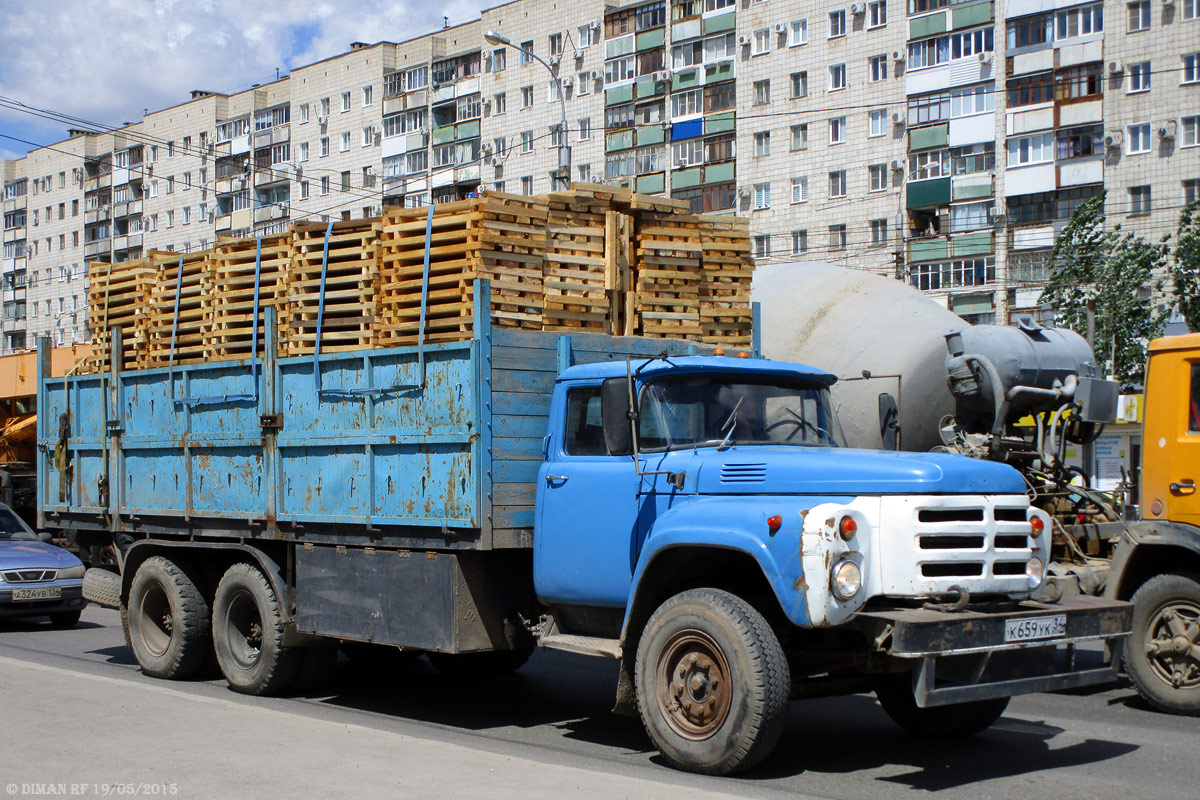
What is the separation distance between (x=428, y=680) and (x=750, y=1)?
4670 centimetres

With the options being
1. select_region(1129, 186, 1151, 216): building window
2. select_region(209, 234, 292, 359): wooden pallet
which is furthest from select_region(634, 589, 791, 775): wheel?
select_region(1129, 186, 1151, 216): building window

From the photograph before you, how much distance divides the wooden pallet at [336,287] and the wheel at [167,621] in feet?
8.00

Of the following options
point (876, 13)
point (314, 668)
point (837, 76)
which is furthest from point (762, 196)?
point (314, 668)

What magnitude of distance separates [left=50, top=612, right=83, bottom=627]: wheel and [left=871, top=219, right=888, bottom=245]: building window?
38487 mm

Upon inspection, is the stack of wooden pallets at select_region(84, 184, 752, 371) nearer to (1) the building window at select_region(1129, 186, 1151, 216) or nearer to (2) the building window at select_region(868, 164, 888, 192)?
(1) the building window at select_region(1129, 186, 1151, 216)

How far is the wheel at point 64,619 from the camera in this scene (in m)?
16.4

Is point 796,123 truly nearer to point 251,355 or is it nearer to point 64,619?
point 64,619

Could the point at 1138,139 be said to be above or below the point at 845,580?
above

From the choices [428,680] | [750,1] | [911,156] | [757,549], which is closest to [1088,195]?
[911,156]

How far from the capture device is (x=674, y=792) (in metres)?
6.73

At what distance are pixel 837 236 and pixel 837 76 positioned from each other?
629 centimetres

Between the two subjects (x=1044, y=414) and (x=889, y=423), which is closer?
(x=889, y=423)

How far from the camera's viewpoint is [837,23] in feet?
170

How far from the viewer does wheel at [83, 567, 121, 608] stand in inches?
480
